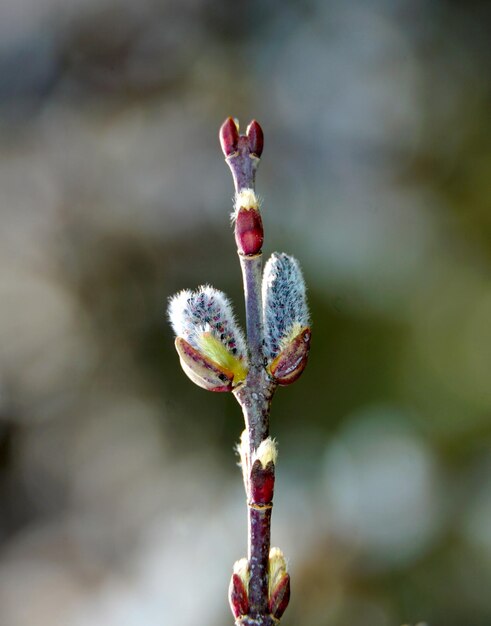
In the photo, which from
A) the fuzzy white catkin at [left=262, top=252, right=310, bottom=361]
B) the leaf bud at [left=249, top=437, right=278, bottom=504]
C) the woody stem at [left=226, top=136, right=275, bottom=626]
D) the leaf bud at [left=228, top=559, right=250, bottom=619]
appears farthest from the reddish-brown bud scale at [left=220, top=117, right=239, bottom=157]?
the leaf bud at [left=228, top=559, right=250, bottom=619]

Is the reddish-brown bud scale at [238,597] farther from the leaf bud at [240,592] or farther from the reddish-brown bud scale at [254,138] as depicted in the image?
the reddish-brown bud scale at [254,138]

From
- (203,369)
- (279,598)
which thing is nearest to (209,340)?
(203,369)

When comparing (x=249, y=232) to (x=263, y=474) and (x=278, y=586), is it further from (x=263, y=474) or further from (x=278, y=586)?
(x=278, y=586)

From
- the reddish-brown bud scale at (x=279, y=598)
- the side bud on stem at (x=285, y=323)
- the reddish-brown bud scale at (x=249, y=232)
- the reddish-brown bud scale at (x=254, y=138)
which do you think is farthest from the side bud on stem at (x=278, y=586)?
the reddish-brown bud scale at (x=254, y=138)

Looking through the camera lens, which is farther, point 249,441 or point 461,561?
point 461,561

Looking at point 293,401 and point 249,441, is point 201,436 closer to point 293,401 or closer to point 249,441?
point 293,401

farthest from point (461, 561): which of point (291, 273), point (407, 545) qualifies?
point (291, 273)

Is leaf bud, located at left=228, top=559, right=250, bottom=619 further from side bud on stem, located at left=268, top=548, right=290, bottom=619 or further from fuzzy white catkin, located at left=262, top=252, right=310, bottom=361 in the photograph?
fuzzy white catkin, located at left=262, top=252, right=310, bottom=361
